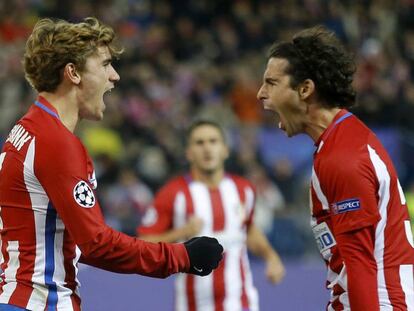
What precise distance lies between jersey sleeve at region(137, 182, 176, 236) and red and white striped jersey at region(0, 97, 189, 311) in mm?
2464

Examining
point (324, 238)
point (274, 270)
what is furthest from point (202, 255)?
point (274, 270)

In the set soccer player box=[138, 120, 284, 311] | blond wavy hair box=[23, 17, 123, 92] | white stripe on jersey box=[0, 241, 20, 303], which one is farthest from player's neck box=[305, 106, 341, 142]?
soccer player box=[138, 120, 284, 311]

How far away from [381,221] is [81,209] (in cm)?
118

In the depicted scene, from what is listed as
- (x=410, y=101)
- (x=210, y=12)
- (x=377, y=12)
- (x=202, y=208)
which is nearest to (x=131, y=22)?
(x=210, y=12)

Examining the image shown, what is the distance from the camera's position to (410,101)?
10.9 metres

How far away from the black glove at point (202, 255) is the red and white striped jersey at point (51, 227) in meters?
0.03

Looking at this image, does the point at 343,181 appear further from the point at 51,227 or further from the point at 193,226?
the point at 193,226

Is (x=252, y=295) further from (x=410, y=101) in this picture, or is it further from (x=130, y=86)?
(x=130, y=86)

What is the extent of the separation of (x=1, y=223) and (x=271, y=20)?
384 inches

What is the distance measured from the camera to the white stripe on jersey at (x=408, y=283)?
3.69 m

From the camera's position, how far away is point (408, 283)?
12.2 ft

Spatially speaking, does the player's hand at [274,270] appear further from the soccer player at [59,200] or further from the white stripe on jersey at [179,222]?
the soccer player at [59,200]

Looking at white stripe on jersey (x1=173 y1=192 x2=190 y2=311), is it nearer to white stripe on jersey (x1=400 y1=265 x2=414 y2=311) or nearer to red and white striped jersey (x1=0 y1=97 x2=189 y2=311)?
red and white striped jersey (x1=0 y1=97 x2=189 y2=311)

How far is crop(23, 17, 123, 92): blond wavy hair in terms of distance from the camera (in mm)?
3727
